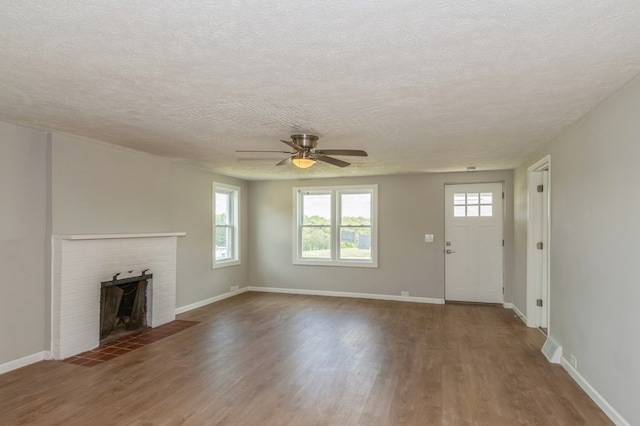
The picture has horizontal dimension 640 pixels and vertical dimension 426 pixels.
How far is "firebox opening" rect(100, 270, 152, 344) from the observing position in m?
4.53

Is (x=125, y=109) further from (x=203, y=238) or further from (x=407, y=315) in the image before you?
(x=407, y=315)

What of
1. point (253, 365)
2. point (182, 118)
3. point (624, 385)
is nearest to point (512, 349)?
point (624, 385)

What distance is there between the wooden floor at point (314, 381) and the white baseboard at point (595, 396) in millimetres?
61

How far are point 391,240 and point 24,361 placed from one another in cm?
552

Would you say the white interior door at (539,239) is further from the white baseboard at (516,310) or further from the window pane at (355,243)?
the window pane at (355,243)

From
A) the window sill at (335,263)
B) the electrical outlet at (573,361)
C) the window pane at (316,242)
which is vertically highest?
the window pane at (316,242)

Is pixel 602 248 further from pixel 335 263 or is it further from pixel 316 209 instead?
pixel 316 209

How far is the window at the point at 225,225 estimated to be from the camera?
274 inches

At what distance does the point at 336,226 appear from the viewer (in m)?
7.46

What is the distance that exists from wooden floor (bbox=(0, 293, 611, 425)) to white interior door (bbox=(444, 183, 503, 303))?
151cm

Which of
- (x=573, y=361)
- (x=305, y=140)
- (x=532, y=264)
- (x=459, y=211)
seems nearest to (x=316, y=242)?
(x=459, y=211)

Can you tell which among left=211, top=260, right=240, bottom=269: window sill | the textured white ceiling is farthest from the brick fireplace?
left=211, top=260, right=240, bottom=269: window sill

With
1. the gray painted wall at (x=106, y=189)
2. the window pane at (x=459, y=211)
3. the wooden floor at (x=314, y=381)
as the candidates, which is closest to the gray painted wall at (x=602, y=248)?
the wooden floor at (x=314, y=381)

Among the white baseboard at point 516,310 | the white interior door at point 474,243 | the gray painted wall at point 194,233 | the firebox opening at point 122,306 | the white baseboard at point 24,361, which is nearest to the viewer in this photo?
the white baseboard at point 24,361
